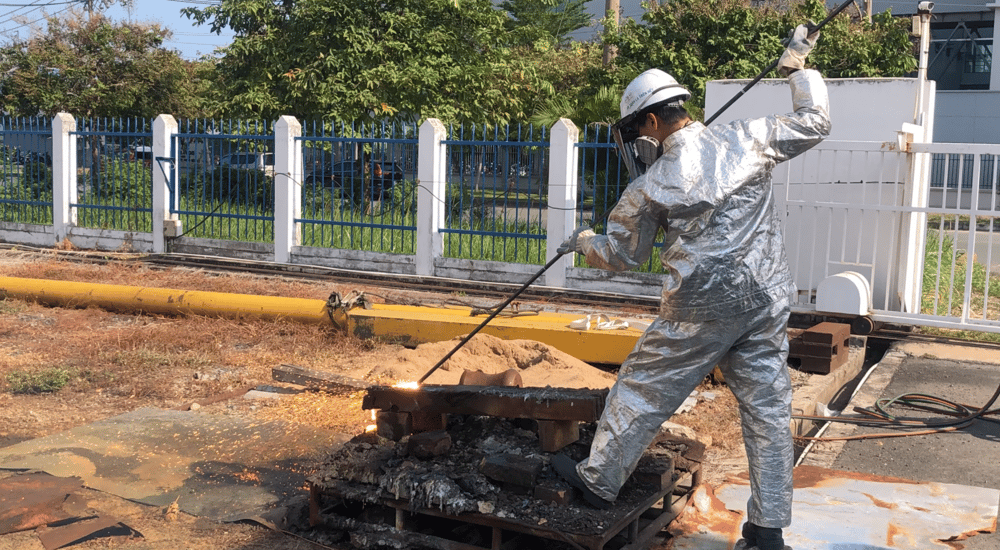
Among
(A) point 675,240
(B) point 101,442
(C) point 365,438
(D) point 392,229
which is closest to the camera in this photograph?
(A) point 675,240

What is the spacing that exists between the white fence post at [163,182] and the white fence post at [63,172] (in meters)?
2.04

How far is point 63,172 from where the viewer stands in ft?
49.2

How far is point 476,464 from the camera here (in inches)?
149

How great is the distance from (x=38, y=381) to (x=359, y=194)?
7514mm

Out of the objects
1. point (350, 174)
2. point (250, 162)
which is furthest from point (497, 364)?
point (250, 162)

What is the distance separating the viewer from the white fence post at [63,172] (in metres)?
15.0

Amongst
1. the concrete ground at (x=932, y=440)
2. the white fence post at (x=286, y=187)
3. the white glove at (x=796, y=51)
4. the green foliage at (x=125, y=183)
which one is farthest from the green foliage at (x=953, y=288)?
the green foliage at (x=125, y=183)

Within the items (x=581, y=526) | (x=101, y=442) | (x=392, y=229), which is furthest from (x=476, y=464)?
(x=392, y=229)

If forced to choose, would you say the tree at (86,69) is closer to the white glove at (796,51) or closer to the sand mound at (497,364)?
the sand mound at (497,364)

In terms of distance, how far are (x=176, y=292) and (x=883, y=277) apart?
21.3ft

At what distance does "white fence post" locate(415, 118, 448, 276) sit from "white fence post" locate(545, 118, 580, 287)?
1575 mm

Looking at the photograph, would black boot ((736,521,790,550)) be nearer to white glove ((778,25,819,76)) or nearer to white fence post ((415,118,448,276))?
white glove ((778,25,819,76))

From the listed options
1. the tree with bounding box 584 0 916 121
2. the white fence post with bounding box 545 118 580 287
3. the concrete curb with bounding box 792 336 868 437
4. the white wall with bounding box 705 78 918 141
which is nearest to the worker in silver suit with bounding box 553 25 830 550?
the concrete curb with bounding box 792 336 868 437

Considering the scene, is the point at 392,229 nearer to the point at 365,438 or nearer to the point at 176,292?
the point at 176,292
